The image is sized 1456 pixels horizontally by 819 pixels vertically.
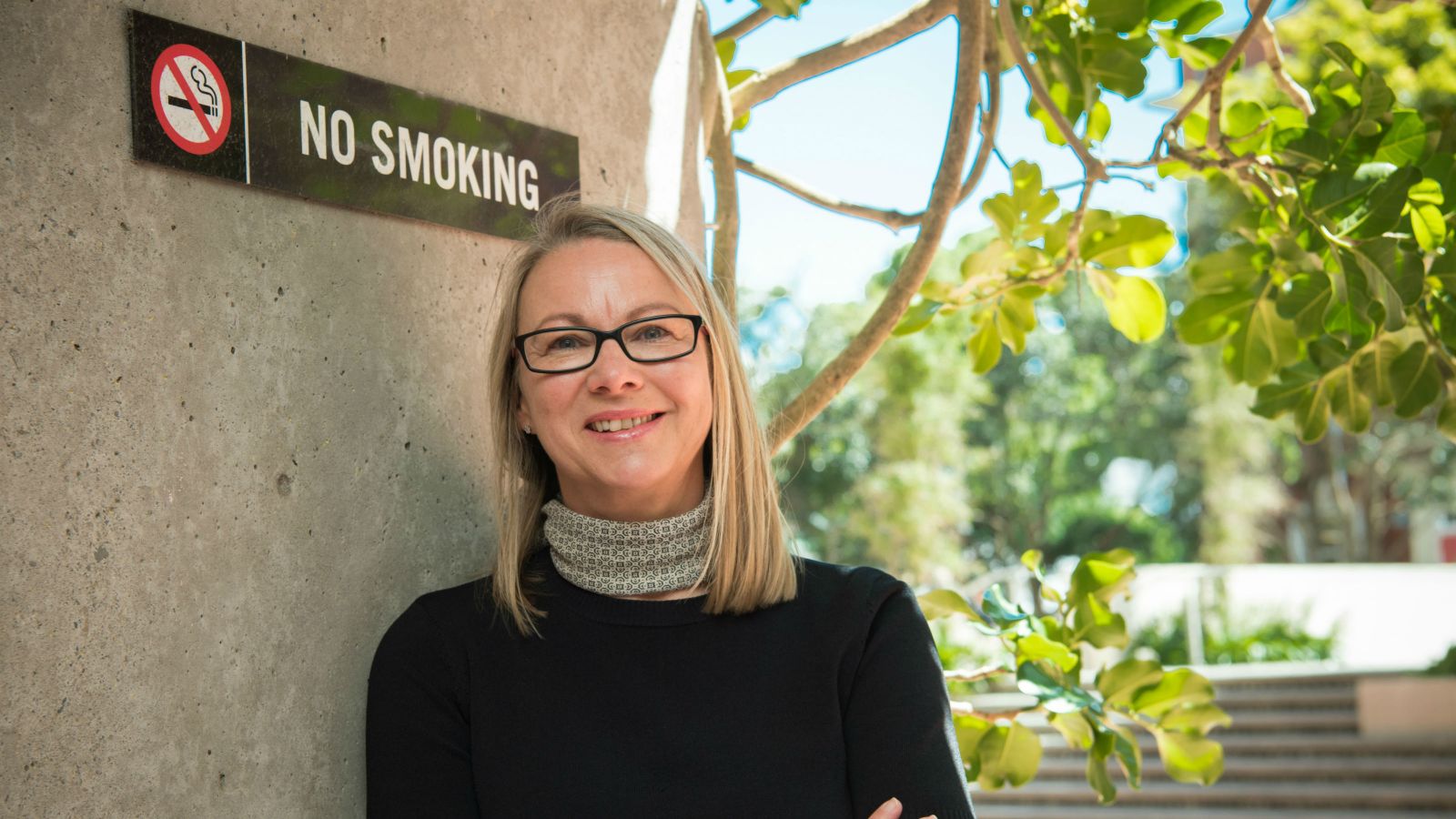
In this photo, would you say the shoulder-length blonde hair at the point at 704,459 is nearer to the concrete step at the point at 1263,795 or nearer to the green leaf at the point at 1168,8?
the green leaf at the point at 1168,8

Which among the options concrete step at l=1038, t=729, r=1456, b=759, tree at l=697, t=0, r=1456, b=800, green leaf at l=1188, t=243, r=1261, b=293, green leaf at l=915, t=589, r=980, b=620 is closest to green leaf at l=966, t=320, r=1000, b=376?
tree at l=697, t=0, r=1456, b=800

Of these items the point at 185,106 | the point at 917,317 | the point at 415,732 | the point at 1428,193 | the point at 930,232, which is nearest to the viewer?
the point at 185,106

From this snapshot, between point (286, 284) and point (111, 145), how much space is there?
23cm

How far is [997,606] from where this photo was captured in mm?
2055

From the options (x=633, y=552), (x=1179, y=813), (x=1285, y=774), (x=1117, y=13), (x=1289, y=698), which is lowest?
(x=1179, y=813)

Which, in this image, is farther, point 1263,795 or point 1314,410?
point 1263,795

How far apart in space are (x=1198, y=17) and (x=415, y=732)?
1.47m

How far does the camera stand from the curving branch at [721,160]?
208 cm

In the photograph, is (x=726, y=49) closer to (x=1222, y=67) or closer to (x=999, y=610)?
(x=1222, y=67)

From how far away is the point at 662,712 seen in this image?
1.41 metres

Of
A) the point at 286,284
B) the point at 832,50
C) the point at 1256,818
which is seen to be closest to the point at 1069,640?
the point at 832,50

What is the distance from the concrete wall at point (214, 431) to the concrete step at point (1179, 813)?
6533 mm

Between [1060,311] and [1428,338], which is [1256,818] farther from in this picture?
[1060,311]

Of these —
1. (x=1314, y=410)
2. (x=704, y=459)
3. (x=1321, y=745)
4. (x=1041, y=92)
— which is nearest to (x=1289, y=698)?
(x=1321, y=745)
